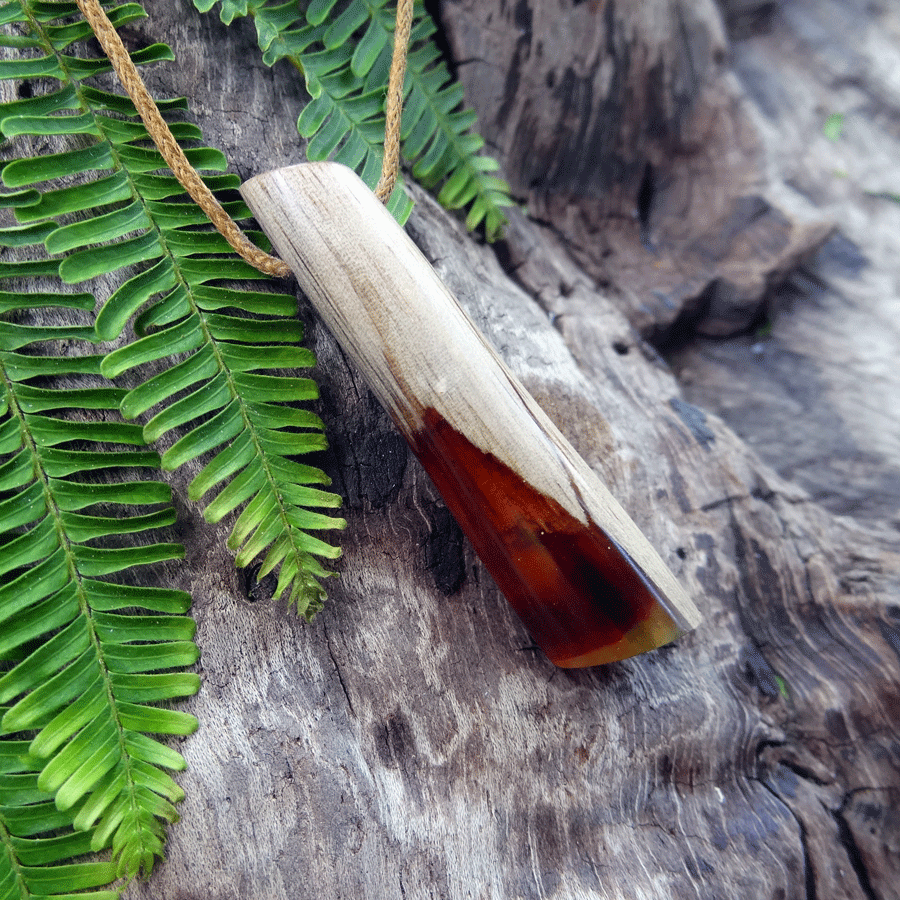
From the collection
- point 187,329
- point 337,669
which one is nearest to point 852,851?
point 337,669

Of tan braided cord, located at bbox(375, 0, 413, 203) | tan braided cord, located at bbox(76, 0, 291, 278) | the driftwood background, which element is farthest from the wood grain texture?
tan braided cord, located at bbox(76, 0, 291, 278)

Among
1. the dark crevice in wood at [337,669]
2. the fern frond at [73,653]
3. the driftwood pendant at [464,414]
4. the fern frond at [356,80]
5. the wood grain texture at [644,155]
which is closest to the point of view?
the fern frond at [73,653]

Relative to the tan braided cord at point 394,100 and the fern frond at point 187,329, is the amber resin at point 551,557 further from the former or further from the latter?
the tan braided cord at point 394,100

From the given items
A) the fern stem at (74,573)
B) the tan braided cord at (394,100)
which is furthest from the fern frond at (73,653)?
the tan braided cord at (394,100)

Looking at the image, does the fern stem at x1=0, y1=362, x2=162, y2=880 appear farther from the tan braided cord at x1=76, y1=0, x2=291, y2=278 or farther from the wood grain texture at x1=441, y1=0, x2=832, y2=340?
the wood grain texture at x1=441, y1=0, x2=832, y2=340

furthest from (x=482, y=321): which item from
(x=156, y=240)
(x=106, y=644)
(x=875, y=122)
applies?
(x=875, y=122)
